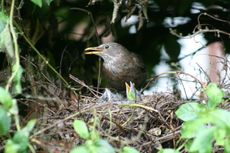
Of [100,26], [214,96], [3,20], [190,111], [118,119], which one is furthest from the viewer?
[100,26]

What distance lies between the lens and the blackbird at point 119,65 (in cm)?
544

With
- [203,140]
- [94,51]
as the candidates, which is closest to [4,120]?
[203,140]

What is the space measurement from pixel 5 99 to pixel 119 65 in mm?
2657

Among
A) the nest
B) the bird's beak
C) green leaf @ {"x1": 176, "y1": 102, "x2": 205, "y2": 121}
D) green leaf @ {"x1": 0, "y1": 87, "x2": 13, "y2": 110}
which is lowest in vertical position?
the bird's beak

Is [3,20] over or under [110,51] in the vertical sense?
over

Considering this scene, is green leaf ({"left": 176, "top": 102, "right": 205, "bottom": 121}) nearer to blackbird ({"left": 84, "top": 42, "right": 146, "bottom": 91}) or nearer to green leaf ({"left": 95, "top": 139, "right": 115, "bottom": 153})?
green leaf ({"left": 95, "top": 139, "right": 115, "bottom": 153})

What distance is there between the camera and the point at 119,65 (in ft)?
18.2

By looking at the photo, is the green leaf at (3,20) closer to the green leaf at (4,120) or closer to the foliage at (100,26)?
the green leaf at (4,120)

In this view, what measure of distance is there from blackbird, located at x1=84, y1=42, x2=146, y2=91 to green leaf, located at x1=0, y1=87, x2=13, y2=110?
2407 mm

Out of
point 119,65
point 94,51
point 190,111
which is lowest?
point 119,65

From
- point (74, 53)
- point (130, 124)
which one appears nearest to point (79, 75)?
point (74, 53)

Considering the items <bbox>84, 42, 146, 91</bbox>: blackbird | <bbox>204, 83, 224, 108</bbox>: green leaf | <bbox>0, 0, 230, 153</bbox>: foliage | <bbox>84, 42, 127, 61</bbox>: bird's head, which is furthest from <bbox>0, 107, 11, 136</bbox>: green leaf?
<bbox>84, 42, 127, 61</bbox>: bird's head

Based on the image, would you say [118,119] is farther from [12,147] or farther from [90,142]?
[12,147]

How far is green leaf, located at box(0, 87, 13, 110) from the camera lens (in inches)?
115
